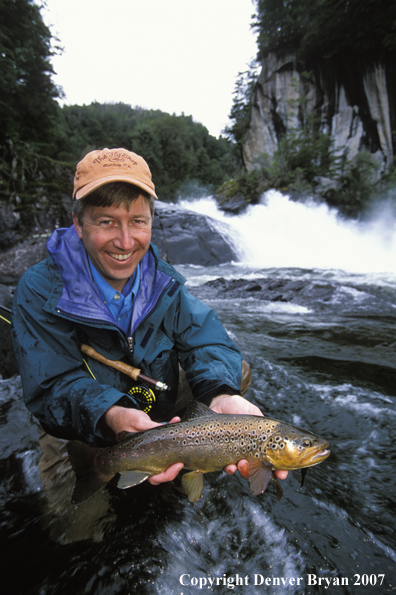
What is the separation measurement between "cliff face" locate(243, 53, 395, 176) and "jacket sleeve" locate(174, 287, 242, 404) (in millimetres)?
31289

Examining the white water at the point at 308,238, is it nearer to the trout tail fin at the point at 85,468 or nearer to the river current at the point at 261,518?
the river current at the point at 261,518

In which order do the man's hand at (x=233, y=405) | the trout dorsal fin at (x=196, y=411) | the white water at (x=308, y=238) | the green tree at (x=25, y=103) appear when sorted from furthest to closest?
the white water at (x=308, y=238), the green tree at (x=25, y=103), the man's hand at (x=233, y=405), the trout dorsal fin at (x=196, y=411)

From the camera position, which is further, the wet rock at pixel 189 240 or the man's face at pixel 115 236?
the wet rock at pixel 189 240

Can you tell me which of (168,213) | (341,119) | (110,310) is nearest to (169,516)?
(110,310)

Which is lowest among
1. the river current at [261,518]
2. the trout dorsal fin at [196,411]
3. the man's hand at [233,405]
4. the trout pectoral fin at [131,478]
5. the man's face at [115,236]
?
the river current at [261,518]

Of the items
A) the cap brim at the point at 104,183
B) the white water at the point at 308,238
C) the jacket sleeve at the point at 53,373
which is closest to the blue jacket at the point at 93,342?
the jacket sleeve at the point at 53,373

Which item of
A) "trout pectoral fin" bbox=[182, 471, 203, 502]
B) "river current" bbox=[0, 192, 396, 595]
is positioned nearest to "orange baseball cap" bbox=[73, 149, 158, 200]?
"trout pectoral fin" bbox=[182, 471, 203, 502]

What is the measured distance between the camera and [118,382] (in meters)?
2.31

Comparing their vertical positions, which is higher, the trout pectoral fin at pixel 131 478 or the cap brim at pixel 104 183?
the cap brim at pixel 104 183

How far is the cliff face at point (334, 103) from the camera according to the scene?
29562 millimetres

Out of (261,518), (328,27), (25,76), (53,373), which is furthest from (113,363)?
(328,27)

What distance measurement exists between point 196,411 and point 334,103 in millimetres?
38992

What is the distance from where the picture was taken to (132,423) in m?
1.79

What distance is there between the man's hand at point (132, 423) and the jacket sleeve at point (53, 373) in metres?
0.07
